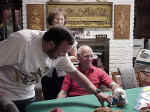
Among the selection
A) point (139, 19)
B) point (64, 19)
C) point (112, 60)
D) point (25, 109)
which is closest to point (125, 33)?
Result: point (112, 60)

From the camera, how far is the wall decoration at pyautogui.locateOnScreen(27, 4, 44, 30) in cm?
394

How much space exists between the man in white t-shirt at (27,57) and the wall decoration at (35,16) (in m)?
2.50

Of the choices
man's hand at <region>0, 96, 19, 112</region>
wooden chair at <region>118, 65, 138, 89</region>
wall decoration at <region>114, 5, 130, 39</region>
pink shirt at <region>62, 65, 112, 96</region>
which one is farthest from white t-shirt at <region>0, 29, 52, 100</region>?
wall decoration at <region>114, 5, 130, 39</region>

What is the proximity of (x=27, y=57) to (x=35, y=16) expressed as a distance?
8.91 feet

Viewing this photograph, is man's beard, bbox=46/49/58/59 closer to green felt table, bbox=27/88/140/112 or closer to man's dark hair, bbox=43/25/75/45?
man's dark hair, bbox=43/25/75/45

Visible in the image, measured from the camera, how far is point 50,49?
1.39 m

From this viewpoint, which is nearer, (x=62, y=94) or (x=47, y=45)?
(x=47, y=45)

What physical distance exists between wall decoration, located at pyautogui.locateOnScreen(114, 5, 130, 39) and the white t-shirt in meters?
2.76

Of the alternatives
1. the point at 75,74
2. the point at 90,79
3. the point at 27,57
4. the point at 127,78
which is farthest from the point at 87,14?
the point at 27,57

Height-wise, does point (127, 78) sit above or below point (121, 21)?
below

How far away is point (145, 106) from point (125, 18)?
2.72 m

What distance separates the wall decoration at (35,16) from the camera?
12.9 ft

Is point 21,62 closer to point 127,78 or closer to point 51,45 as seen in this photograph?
point 51,45

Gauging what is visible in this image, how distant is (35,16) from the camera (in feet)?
13.0
